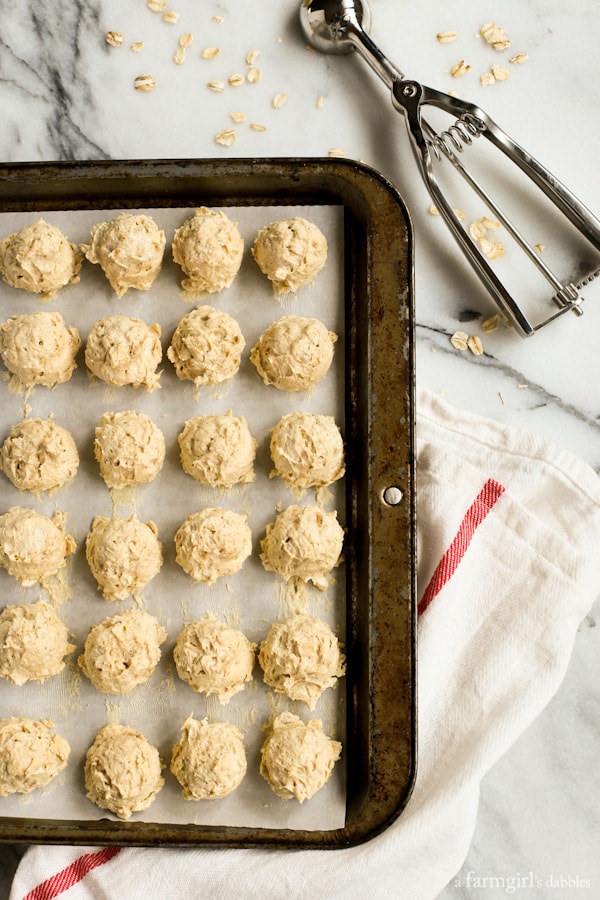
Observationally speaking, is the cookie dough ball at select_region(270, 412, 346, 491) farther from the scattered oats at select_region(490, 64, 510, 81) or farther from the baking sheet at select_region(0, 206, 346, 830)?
the scattered oats at select_region(490, 64, 510, 81)

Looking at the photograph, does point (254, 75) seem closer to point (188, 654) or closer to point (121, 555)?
point (121, 555)

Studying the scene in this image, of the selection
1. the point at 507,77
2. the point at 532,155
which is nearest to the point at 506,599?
the point at 532,155

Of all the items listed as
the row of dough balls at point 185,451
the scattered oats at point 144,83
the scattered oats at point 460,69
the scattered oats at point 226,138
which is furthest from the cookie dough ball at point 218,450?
the scattered oats at point 460,69

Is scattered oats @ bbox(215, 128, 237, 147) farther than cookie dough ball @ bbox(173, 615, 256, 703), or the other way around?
scattered oats @ bbox(215, 128, 237, 147)

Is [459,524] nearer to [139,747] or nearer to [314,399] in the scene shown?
[314,399]

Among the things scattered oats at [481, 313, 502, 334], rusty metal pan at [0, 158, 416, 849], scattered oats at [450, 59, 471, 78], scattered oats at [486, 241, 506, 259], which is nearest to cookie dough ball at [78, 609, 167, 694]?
rusty metal pan at [0, 158, 416, 849]

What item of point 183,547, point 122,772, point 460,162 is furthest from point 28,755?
point 460,162
